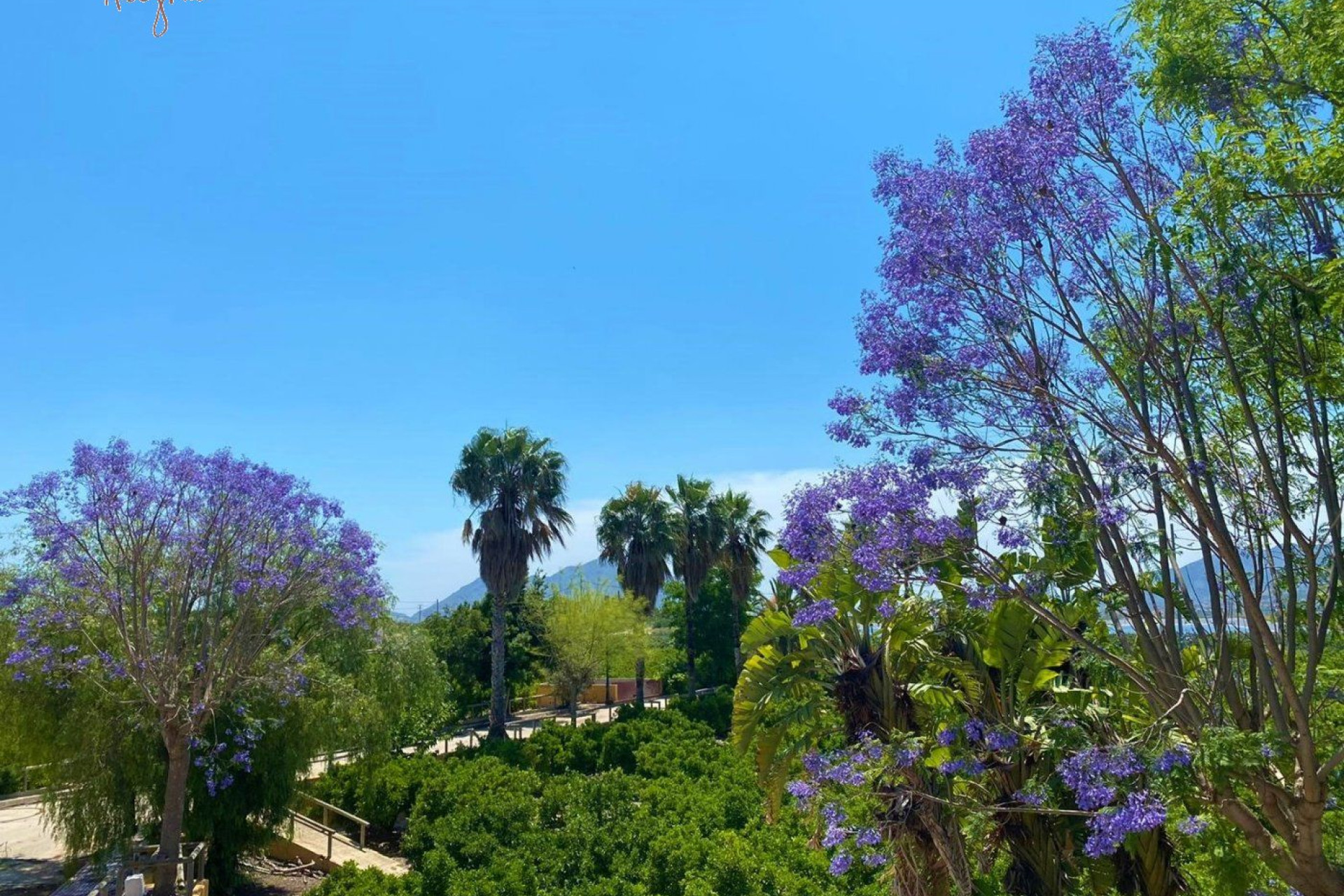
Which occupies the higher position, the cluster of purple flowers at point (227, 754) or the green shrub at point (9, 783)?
the cluster of purple flowers at point (227, 754)

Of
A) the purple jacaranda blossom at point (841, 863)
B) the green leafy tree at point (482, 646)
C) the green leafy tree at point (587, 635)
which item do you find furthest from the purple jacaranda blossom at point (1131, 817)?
the green leafy tree at point (482, 646)

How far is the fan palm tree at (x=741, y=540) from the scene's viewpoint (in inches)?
1387

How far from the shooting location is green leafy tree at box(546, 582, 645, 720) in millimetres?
33594

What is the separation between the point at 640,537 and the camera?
114ft

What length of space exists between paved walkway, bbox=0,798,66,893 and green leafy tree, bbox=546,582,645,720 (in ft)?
55.1

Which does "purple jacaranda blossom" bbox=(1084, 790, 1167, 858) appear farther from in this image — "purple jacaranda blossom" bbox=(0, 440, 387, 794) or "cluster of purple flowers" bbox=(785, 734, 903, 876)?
"purple jacaranda blossom" bbox=(0, 440, 387, 794)

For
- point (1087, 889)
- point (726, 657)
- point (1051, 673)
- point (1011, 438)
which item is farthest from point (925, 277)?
point (726, 657)

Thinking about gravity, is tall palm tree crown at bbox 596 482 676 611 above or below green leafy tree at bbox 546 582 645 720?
above

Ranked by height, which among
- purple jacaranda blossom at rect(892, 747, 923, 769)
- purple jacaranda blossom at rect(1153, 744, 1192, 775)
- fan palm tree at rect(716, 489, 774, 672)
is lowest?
purple jacaranda blossom at rect(892, 747, 923, 769)

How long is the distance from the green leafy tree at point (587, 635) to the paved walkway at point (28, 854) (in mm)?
16799

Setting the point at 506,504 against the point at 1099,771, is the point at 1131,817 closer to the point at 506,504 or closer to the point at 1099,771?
the point at 1099,771

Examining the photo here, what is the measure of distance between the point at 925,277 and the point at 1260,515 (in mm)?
2885

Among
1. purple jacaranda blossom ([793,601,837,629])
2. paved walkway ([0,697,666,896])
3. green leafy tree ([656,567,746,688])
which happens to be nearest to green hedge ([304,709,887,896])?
paved walkway ([0,697,666,896])

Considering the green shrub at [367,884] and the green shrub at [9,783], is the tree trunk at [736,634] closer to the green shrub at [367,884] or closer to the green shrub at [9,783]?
the green shrub at [367,884]
